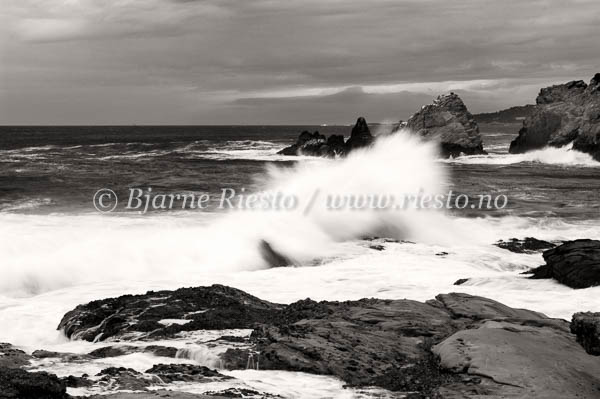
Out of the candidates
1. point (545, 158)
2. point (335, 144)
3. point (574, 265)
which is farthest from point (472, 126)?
point (574, 265)

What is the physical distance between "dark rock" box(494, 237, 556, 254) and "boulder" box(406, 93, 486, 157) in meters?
46.7

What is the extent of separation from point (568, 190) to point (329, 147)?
31.5m

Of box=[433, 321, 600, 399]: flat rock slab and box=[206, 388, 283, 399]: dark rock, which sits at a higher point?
box=[433, 321, 600, 399]: flat rock slab

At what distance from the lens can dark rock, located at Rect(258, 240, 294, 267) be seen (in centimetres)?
1841

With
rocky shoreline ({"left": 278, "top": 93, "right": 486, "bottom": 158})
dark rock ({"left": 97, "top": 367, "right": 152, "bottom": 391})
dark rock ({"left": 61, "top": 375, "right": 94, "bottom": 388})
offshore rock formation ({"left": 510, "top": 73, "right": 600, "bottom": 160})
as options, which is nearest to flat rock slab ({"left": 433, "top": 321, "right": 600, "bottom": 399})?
dark rock ({"left": 97, "top": 367, "right": 152, "bottom": 391})

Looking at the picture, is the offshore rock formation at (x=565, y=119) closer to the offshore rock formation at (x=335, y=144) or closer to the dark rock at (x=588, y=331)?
the offshore rock formation at (x=335, y=144)

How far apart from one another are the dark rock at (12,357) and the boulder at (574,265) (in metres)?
10.1

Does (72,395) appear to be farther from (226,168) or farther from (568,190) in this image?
(226,168)

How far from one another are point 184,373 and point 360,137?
60239mm

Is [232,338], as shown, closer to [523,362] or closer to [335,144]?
[523,362]

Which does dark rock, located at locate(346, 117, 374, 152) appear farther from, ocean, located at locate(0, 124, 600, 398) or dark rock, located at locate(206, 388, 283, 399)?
dark rock, located at locate(206, 388, 283, 399)

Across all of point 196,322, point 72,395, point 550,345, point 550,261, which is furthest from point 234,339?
point 550,261

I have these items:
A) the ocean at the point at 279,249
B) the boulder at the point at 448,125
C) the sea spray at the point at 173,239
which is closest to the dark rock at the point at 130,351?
the ocean at the point at 279,249

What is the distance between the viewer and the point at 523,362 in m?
7.75
